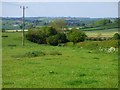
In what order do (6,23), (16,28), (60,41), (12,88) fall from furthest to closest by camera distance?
(6,23) → (16,28) → (60,41) → (12,88)

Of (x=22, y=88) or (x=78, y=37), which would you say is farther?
(x=78, y=37)

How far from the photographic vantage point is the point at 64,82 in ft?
46.8

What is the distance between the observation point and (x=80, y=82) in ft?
46.4

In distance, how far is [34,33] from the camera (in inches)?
3054

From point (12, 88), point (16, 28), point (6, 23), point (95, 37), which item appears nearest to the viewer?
point (12, 88)

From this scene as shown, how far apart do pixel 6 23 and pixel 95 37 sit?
140ft

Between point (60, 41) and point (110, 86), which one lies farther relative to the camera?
point (60, 41)

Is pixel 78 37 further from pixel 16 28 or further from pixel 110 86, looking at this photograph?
pixel 110 86

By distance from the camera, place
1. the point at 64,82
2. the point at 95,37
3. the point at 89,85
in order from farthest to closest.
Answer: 1. the point at 95,37
2. the point at 64,82
3. the point at 89,85

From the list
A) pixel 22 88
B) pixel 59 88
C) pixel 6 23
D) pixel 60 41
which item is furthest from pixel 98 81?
pixel 6 23

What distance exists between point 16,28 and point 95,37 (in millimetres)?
30672

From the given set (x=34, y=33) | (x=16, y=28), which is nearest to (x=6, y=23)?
(x=16, y=28)

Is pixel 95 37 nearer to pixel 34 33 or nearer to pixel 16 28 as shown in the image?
pixel 34 33

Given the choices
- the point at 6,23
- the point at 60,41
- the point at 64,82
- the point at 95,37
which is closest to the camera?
the point at 64,82
